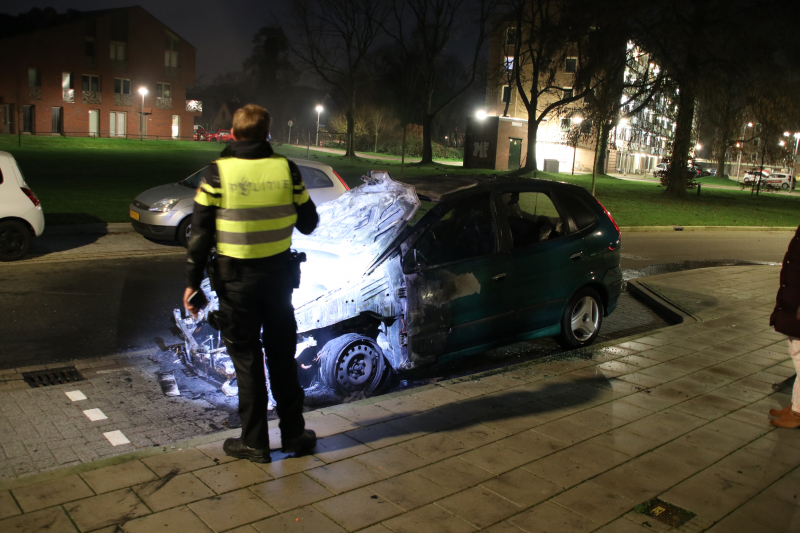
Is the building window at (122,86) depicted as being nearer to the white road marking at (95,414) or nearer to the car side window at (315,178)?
the car side window at (315,178)

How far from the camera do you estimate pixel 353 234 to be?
18.1 ft

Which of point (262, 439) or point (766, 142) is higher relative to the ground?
point (766, 142)

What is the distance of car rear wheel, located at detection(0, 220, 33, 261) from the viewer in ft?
31.6

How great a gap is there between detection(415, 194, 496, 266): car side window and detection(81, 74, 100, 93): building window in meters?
57.6

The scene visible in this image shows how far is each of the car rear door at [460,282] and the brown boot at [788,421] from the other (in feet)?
6.91

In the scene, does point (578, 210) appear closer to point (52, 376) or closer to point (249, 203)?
point (249, 203)

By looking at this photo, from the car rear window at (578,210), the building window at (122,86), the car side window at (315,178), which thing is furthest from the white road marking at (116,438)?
the building window at (122,86)

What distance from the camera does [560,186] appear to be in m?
6.58

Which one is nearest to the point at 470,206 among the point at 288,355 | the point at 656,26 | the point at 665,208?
the point at 288,355

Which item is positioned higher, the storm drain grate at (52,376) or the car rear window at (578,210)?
the car rear window at (578,210)

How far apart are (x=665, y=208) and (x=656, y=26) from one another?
851 centimetres

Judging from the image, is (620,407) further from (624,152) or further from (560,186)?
(624,152)

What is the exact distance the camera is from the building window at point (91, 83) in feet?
181

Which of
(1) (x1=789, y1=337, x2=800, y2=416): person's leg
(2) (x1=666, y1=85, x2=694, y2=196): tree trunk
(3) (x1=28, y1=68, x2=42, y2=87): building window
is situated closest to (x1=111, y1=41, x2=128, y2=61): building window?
(3) (x1=28, y1=68, x2=42, y2=87): building window
